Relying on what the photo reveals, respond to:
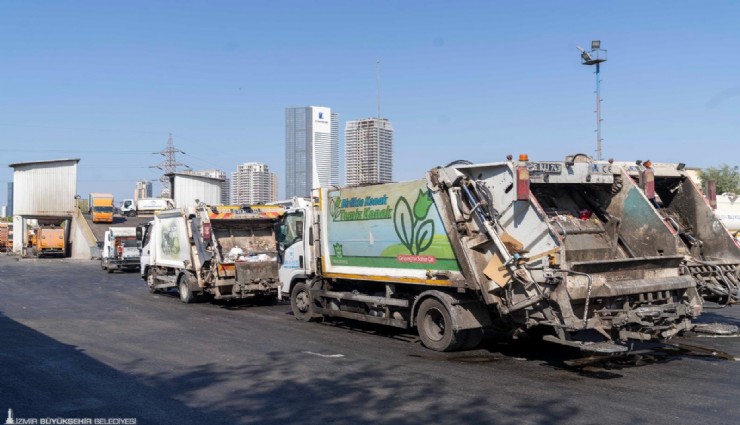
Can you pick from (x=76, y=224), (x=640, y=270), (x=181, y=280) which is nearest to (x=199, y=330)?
(x=181, y=280)

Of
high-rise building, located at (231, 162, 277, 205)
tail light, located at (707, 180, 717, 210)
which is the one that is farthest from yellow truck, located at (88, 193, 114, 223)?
tail light, located at (707, 180, 717, 210)

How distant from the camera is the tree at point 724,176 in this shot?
3428 cm

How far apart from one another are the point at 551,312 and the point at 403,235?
2938mm

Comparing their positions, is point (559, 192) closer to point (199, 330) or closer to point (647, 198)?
point (647, 198)

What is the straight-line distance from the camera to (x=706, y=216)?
34.7ft

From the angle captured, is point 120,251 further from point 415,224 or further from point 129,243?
point 415,224

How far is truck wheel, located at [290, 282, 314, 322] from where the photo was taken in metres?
12.5

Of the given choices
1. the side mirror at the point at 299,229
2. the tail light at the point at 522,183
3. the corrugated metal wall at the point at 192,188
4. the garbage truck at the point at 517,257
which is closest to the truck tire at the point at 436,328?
the garbage truck at the point at 517,257

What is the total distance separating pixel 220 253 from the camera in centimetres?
1573

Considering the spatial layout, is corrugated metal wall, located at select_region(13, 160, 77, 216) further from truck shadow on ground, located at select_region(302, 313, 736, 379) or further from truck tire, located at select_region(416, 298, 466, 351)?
truck shadow on ground, located at select_region(302, 313, 736, 379)

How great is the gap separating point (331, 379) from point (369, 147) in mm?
14055

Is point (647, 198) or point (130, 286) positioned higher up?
point (647, 198)

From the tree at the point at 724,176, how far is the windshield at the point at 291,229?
2862 cm

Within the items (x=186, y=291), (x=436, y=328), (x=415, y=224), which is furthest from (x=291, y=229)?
(x=186, y=291)
